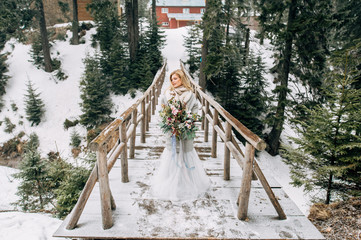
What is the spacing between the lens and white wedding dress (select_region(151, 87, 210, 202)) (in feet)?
12.7

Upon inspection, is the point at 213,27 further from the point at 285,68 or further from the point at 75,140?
the point at 75,140

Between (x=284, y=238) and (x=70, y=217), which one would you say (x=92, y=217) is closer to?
(x=70, y=217)

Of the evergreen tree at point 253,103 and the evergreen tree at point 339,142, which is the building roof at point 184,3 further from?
the evergreen tree at point 339,142

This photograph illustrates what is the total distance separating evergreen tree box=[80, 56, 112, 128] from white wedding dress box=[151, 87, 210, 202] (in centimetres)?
1346

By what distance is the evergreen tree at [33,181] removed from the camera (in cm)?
822

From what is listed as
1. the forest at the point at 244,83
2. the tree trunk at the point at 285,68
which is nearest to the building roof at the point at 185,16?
the forest at the point at 244,83

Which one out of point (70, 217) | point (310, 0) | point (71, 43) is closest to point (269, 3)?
point (310, 0)

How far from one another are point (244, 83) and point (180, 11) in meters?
32.0

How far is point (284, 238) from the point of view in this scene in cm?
304

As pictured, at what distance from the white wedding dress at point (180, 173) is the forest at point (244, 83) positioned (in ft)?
10.0

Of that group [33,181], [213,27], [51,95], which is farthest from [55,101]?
[213,27]

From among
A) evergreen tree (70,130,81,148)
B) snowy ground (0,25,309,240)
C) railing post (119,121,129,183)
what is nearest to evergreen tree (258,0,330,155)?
snowy ground (0,25,309,240)

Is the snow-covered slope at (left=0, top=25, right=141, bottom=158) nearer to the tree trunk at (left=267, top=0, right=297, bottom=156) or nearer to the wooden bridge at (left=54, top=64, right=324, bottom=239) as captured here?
the tree trunk at (left=267, top=0, right=297, bottom=156)

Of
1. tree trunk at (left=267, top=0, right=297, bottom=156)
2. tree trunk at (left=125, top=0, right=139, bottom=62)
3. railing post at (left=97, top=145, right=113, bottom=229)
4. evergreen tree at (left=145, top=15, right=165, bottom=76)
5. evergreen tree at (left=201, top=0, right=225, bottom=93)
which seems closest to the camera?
railing post at (left=97, top=145, right=113, bottom=229)
